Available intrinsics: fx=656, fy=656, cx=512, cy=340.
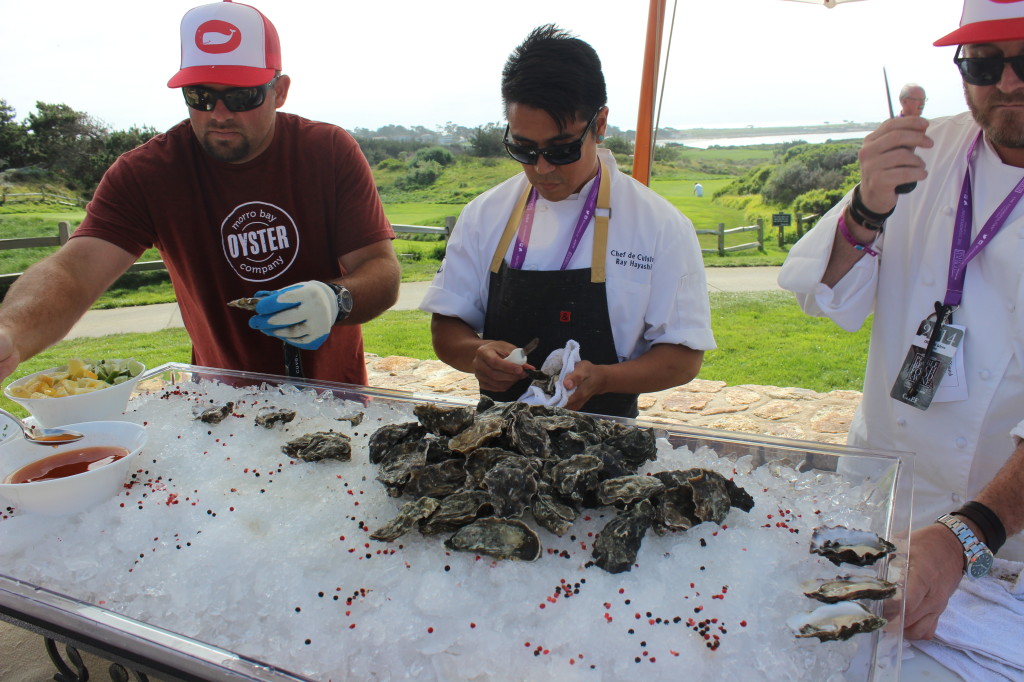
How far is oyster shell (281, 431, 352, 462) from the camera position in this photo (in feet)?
5.14

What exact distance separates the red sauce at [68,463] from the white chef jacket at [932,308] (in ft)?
6.06

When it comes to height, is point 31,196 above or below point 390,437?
above

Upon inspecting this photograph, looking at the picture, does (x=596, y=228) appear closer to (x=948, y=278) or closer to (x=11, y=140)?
(x=948, y=278)

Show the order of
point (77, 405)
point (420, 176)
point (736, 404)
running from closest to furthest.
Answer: point (77, 405), point (736, 404), point (420, 176)

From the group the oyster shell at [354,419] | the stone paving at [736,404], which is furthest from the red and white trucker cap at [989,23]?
the stone paving at [736,404]

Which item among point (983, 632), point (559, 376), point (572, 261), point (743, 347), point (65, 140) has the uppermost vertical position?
point (65, 140)

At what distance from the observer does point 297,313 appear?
1931 mm

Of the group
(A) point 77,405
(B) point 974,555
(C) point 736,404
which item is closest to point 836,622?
(B) point 974,555

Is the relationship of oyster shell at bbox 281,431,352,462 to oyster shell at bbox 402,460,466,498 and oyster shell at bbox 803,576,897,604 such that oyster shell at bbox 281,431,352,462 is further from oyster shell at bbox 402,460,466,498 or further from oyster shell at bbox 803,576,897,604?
oyster shell at bbox 803,576,897,604

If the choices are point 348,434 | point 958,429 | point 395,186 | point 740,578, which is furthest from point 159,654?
point 395,186

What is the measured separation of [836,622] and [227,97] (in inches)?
90.7

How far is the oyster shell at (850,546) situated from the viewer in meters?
1.11

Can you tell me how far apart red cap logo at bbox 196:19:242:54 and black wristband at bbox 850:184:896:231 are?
2.02 metres

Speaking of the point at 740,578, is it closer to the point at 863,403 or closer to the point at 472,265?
the point at 863,403
